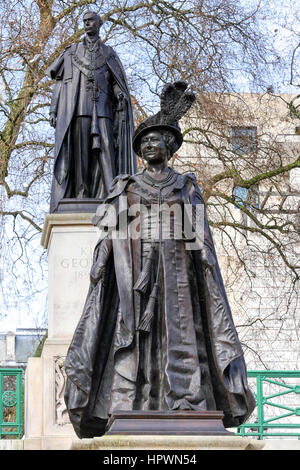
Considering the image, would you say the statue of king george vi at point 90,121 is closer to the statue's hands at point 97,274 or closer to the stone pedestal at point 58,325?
the stone pedestal at point 58,325

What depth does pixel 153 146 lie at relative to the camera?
11.1 m

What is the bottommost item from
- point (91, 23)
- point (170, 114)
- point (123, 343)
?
point (123, 343)

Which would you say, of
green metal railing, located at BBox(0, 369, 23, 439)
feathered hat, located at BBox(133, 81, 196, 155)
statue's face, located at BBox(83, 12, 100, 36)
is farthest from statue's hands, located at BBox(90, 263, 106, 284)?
statue's face, located at BBox(83, 12, 100, 36)

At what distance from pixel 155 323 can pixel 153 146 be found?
1475 mm

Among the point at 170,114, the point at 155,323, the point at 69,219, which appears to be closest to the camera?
the point at 155,323

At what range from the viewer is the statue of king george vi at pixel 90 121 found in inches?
563

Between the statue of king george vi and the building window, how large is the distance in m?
6.94

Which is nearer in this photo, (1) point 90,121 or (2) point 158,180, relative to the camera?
(2) point 158,180

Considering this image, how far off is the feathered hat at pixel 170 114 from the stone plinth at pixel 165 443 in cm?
267

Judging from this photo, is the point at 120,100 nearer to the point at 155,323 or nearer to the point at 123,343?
the point at 155,323

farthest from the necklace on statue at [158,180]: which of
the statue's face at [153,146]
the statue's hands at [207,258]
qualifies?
the statue's hands at [207,258]

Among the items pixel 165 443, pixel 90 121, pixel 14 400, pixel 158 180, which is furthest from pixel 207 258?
pixel 14 400

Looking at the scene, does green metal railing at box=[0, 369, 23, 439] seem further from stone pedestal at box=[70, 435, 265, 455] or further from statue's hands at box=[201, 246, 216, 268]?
stone pedestal at box=[70, 435, 265, 455]

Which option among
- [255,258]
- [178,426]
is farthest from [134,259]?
[255,258]
